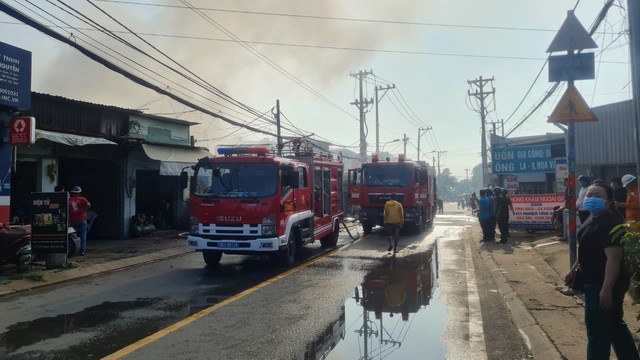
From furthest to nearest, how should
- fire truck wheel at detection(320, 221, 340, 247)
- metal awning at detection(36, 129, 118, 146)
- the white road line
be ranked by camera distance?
fire truck wheel at detection(320, 221, 340, 247) < metal awning at detection(36, 129, 118, 146) < the white road line

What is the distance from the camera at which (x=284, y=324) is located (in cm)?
594

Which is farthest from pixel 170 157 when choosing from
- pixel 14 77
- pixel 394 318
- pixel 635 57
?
pixel 635 57

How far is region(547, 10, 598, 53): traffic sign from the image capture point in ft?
23.8

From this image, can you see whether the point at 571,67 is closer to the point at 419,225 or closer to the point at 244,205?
the point at 244,205

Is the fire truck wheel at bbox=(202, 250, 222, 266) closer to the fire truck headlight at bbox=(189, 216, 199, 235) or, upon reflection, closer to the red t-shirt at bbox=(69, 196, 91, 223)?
the fire truck headlight at bbox=(189, 216, 199, 235)

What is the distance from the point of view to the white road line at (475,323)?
16.8ft

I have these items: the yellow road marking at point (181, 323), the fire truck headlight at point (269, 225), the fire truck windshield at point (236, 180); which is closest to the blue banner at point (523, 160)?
the fire truck windshield at point (236, 180)

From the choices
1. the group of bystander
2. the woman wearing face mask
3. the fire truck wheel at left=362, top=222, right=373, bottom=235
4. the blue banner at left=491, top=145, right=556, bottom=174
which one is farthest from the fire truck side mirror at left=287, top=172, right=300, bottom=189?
the blue banner at left=491, top=145, right=556, bottom=174

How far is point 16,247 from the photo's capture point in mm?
9891

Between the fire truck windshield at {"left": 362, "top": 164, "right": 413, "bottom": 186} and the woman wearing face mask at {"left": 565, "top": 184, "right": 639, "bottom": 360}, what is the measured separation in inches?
529

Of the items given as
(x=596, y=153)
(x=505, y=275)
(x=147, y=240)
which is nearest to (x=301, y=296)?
(x=505, y=275)

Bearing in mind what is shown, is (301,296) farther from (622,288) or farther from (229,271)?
(622,288)

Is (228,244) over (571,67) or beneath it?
beneath

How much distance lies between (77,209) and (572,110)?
11069 mm
